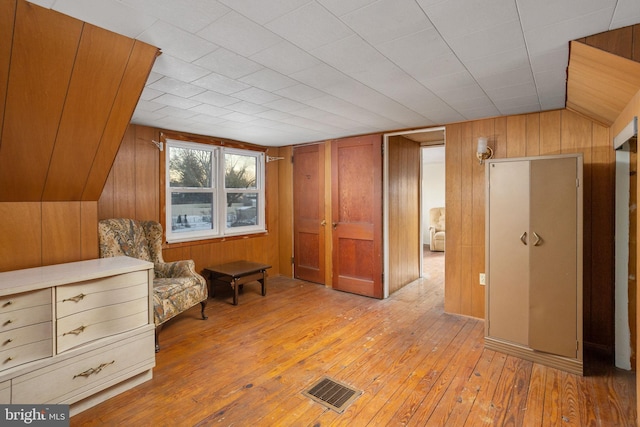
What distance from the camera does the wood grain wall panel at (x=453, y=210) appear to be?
3467mm

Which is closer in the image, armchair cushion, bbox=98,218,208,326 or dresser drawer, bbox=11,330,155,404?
dresser drawer, bbox=11,330,155,404

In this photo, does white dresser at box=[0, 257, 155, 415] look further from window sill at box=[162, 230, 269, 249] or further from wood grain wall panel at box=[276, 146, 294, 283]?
wood grain wall panel at box=[276, 146, 294, 283]

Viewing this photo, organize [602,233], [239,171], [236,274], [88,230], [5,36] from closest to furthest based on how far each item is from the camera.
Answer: [5,36]
[88,230]
[602,233]
[236,274]
[239,171]

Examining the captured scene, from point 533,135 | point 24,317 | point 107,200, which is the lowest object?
point 24,317

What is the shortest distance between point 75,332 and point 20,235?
799mm

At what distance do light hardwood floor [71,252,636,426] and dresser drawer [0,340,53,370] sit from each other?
1.52 feet

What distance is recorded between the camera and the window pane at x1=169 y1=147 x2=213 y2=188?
3.91 metres

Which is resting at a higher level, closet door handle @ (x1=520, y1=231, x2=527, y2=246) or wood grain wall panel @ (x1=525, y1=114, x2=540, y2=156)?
wood grain wall panel @ (x1=525, y1=114, x2=540, y2=156)

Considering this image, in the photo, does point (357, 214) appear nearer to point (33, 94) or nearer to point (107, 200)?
point (107, 200)

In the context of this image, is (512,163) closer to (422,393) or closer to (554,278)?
(554,278)

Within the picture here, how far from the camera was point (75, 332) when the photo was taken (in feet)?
6.26

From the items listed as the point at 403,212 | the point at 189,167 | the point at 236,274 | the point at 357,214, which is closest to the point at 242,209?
the point at 189,167

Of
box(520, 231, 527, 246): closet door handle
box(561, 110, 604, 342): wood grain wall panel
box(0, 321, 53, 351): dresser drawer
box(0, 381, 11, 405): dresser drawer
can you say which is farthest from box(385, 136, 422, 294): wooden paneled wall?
box(0, 381, 11, 405): dresser drawer

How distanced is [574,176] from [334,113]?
2.05m
